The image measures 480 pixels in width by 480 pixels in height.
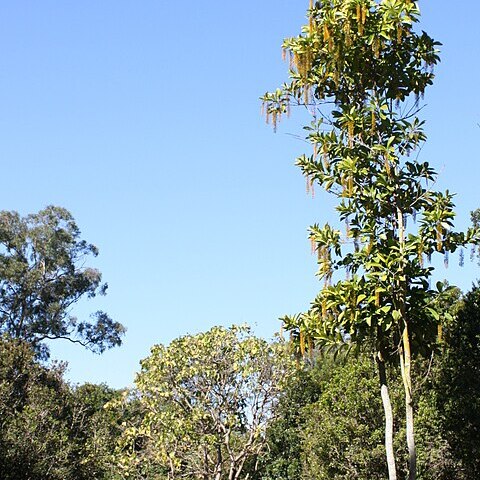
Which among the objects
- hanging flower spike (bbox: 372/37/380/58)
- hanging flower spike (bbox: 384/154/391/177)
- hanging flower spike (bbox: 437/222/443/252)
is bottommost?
hanging flower spike (bbox: 437/222/443/252)

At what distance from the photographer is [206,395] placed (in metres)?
17.7

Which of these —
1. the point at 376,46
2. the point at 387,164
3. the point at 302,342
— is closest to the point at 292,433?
the point at 302,342

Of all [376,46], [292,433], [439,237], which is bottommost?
[292,433]

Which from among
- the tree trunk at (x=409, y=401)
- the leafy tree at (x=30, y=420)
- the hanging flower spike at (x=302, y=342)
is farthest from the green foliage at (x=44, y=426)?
the tree trunk at (x=409, y=401)

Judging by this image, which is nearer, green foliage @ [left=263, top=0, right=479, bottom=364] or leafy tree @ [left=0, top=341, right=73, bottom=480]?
green foliage @ [left=263, top=0, right=479, bottom=364]

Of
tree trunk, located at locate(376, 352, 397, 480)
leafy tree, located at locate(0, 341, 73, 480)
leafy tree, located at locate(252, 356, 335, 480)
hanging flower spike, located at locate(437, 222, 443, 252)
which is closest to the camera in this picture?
tree trunk, located at locate(376, 352, 397, 480)

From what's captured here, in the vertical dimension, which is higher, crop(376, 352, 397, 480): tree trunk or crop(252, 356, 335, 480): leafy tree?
crop(252, 356, 335, 480): leafy tree

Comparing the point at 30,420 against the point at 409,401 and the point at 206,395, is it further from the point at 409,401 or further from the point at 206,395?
the point at 409,401

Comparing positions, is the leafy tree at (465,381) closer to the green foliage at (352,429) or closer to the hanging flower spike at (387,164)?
the green foliage at (352,429)

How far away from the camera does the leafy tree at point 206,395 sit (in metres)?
17.3

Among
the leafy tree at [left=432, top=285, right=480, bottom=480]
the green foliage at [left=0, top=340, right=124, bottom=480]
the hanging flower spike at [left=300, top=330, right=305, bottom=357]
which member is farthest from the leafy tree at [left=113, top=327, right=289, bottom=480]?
the hanging flower spike at [left=300, top=330, right=305, bottom=357]

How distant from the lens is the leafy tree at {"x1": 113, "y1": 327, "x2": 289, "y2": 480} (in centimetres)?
1727

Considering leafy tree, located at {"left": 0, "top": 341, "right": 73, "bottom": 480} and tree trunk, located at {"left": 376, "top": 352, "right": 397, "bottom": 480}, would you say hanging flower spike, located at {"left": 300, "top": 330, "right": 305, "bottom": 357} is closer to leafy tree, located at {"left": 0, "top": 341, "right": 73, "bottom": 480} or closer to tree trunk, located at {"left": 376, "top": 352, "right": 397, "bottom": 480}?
tree trunk, located at {"left": 376, "top": 352, "right": 397, "bottom": 480}

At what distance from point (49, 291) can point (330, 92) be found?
27086 millimetres
